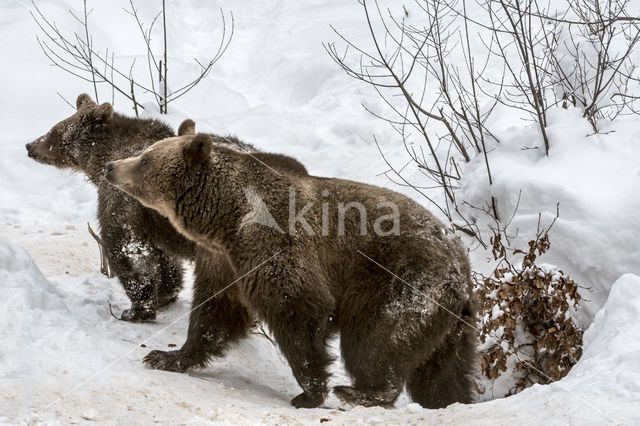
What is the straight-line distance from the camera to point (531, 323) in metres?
6.75

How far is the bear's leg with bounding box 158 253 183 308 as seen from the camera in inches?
281

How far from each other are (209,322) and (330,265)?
3.84ft

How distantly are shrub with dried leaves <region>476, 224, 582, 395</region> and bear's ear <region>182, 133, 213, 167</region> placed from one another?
10.1 ft

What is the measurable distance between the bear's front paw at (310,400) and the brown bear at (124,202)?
2.00 meters

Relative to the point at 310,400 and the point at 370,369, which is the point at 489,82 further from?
the point at 310,400

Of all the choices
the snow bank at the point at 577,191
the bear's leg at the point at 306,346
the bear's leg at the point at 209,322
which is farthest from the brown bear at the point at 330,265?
the snow bank at the point at 577,191

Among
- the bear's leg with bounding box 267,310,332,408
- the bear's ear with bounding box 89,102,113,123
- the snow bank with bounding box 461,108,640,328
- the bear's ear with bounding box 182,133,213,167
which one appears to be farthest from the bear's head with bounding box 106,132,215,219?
the snow bank with bounding box 461,108,640,328

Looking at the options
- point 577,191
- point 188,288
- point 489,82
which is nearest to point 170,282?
point 188,288

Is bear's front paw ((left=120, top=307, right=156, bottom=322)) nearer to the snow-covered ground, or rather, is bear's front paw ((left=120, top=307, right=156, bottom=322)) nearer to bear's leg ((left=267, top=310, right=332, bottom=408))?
the snow-covered ground

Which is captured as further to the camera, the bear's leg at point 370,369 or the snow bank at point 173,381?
the bear's leg at point 370,369

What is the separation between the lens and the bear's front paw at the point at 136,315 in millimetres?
6458

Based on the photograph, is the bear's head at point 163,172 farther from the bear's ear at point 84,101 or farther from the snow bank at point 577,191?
the snow bank at point 577,191

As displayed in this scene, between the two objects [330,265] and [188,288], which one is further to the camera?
[188,288]

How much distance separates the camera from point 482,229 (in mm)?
8172
